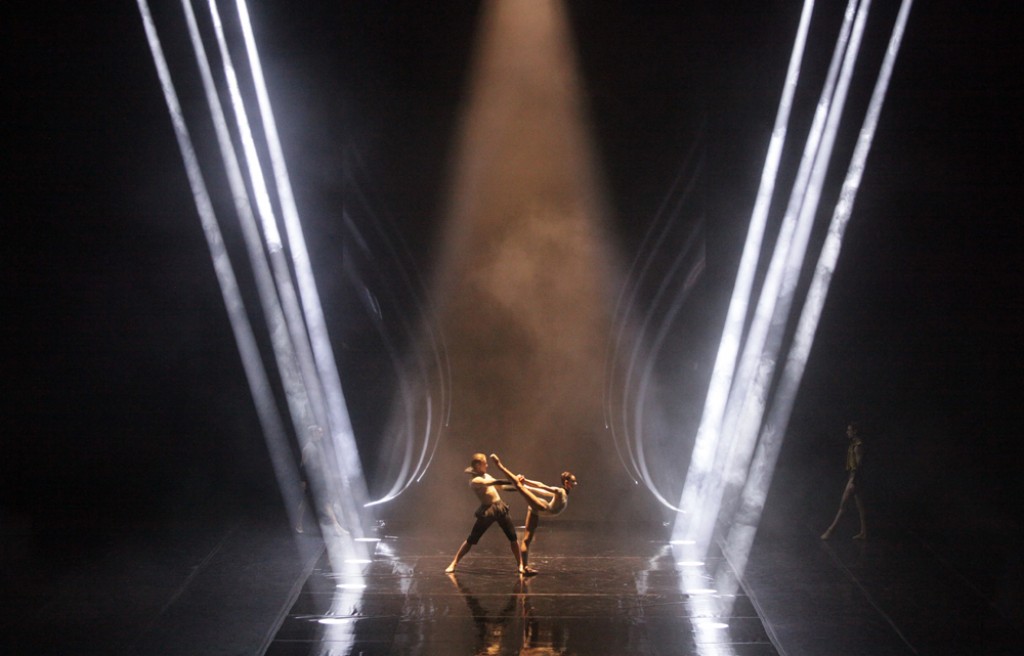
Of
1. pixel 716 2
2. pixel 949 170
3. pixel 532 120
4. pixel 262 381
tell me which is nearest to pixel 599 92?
pixel 532 120

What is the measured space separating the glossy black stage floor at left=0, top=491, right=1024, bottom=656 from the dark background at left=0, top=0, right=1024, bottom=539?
1234 millimetres

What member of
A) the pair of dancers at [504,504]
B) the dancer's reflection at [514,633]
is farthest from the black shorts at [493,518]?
the dancer's reflection at [514,633]

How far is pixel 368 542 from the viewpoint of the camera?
8711 millimetres

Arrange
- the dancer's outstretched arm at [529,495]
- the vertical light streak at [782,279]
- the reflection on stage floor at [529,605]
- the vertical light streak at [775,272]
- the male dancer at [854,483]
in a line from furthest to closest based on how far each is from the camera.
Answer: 1. the vertical light streak at [775,272]
2. the vertical light streak at [782,279]
3. the male dancer at [854,483]
4. the dancer's outstretched arm at [529,495]
5. the reflection on stage floor at [529,605]

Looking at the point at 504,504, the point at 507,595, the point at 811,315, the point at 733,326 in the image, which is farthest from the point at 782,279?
Result: the point at 507,595

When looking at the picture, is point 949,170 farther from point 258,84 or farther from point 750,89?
point 258,84

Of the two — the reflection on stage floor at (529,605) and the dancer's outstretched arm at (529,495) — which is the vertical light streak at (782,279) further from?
the dancer's outstretched arm at (529,495)

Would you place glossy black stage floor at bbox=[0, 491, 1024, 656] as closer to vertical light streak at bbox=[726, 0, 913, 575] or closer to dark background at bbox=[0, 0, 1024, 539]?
vertical light streak at bbox=[726, 0, 913, 575]

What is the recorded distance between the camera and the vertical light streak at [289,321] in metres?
9.88

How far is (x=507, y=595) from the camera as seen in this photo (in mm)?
7113

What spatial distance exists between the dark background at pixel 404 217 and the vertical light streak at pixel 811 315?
0.36ft

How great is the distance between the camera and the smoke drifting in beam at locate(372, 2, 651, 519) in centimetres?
1011

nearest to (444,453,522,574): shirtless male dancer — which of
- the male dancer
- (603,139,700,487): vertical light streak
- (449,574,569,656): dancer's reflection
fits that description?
(449,574,569,656): dancer's reflection

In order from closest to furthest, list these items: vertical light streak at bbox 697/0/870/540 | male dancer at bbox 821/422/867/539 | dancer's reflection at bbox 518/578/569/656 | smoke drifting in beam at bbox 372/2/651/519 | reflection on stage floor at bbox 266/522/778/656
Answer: dancer's reflection at bbox 518/578/569/656 → reflection on stage floor at bbox 266/522/778/656 → male dancer at bbox 821/422/867/539 → vertical light streak at bbox 697/0/870/540 → smoke drifting in beam at bbox 372/2/651/519
